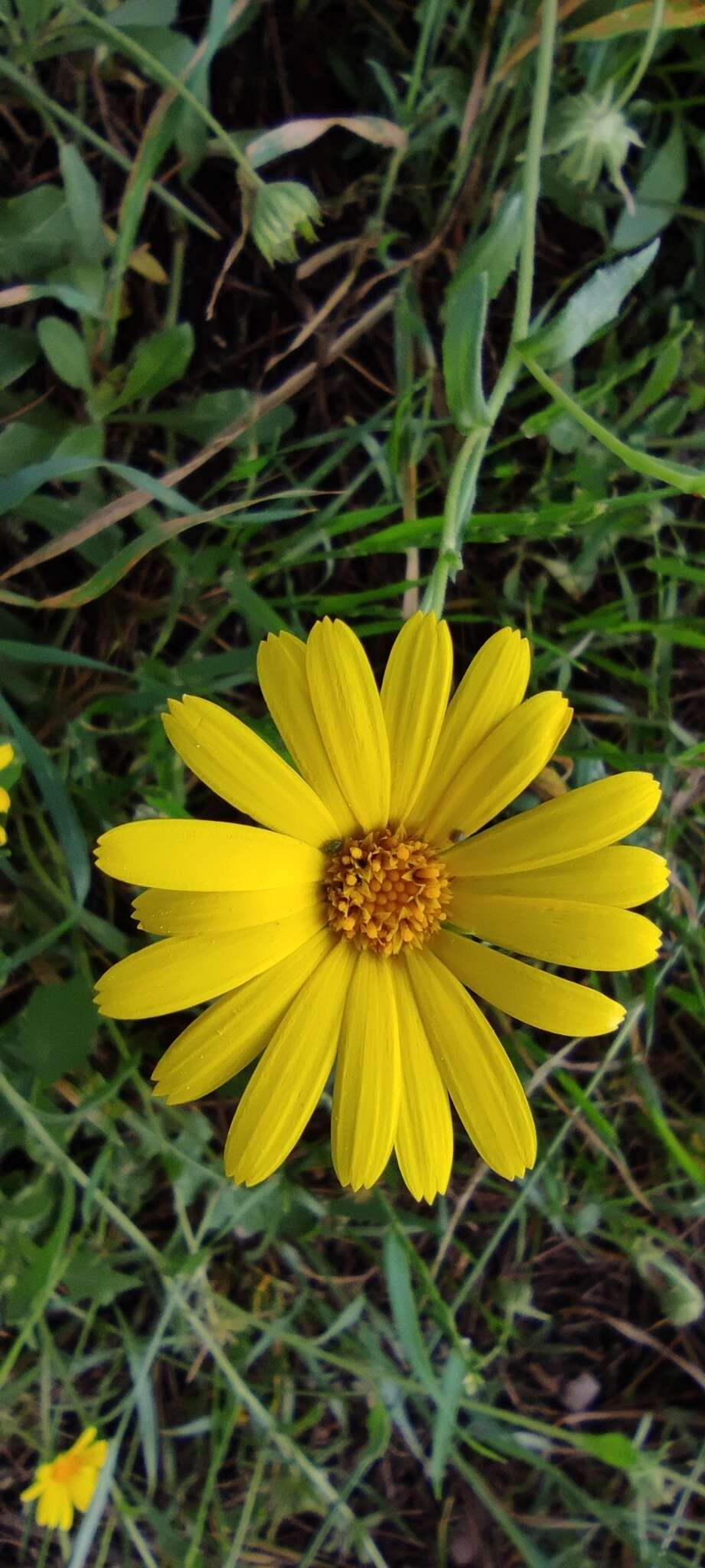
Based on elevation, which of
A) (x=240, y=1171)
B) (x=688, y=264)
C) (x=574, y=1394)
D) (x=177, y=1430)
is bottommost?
(x=574, y=1394)

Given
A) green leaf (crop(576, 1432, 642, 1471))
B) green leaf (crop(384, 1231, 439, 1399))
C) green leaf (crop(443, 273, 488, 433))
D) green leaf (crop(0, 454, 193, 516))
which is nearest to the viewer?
green leaf (crop(443, 273, 488, 433))

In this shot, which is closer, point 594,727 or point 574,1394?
point 594,727

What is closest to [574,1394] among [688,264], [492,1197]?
[492,1197]

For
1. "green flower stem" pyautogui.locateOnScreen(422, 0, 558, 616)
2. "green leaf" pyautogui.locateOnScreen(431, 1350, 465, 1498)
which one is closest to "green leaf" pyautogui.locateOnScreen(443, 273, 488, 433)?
"green flower stem" pyautogui.locateOnScreen(422, 0, 558, 616)

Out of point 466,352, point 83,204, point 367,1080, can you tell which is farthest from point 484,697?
point 83,204

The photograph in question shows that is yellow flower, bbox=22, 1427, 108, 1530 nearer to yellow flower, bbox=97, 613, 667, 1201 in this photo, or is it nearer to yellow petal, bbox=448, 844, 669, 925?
yellow flower, bbox=97, 613, 667, 1201

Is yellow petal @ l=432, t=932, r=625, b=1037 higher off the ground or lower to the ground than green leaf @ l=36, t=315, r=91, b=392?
lower

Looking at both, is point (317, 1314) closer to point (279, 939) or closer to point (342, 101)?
point (279, 939)
